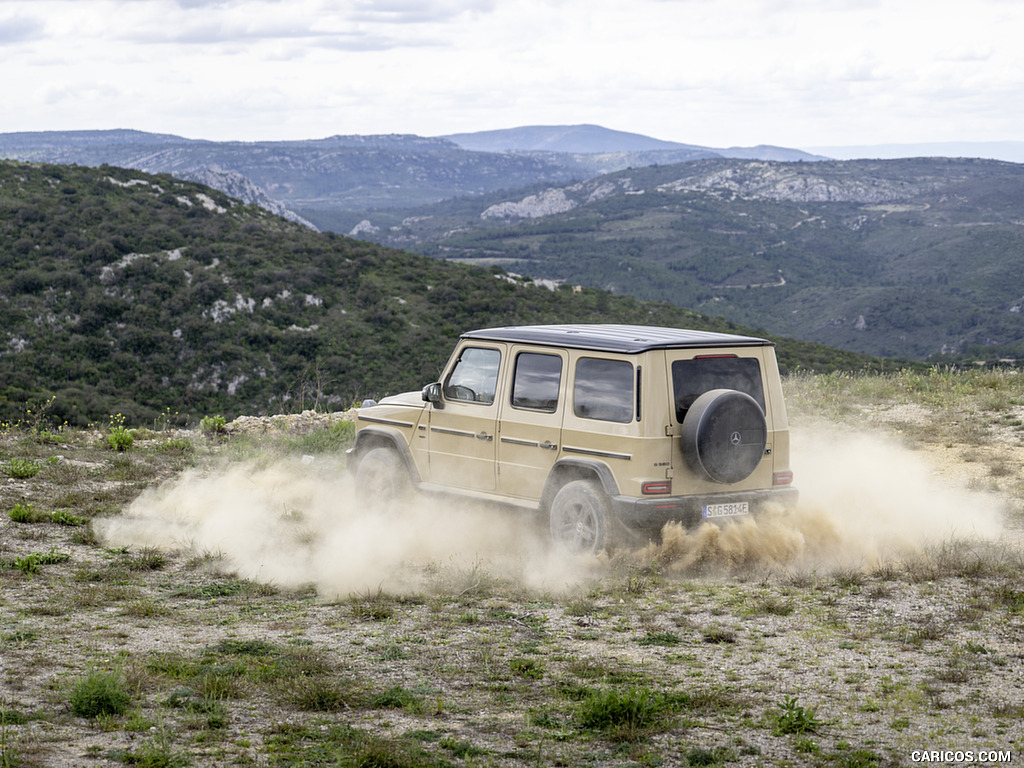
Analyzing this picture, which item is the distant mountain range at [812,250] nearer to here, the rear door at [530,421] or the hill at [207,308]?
the hill at [207,308]

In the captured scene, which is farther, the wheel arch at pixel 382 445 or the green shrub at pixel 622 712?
the wheel arch at pixel 382 445

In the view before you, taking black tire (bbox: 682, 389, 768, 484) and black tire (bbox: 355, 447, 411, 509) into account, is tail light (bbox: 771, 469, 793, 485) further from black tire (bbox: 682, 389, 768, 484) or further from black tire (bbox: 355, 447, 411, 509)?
black tire (bbox: 355, 447, 411, 509)

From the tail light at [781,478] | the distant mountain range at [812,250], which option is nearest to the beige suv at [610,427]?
the tail light at [781,478]

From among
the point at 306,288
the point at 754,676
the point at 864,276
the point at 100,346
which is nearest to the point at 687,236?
the point at 864,276

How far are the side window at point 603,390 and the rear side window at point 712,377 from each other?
0.39 metres

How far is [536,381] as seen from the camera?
8.34 m

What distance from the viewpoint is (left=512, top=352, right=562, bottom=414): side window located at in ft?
26.8

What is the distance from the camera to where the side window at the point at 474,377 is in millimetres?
8719

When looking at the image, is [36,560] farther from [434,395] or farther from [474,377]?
[474,377]

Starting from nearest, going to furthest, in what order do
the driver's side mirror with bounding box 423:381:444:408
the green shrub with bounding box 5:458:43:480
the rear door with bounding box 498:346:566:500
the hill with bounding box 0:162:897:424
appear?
the rear door with bounding box 498:346:566:500
the driver's side mirror with bounding box 423:381:444:408
the green shrub with bounding box 5:458:43:480
the hill with bounding box 0:162:897:424

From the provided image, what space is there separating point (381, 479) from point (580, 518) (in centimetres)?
259

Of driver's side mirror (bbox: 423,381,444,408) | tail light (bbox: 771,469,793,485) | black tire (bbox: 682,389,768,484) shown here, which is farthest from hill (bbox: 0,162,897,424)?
black tire (bbox: 682,389,768,484)

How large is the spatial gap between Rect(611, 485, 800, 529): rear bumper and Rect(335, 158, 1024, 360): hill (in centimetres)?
6294

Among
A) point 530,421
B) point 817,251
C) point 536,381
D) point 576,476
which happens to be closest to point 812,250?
point 817,251
